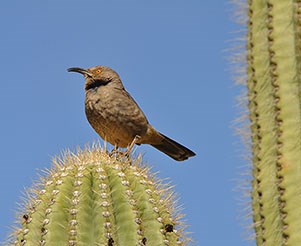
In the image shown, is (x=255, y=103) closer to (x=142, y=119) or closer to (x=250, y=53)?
(x=250, y=53)

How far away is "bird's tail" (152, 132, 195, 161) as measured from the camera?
310 inches

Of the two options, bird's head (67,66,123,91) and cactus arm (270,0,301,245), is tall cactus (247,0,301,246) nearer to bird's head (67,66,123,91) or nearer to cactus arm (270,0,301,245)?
cactus arm (270,0,301,245)

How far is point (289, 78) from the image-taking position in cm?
241

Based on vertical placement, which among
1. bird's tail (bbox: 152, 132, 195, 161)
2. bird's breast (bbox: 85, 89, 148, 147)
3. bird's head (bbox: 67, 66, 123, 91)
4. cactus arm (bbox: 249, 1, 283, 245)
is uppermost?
bird's tail (bbox: 152, 132, 195, 161)

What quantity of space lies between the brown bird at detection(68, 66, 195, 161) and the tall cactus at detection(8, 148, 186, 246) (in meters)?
2.38

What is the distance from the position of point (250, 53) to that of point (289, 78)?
244 mm

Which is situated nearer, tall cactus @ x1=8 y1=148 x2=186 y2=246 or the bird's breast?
tall cactus @ x1=8 y1=148 x2=186 y2=246

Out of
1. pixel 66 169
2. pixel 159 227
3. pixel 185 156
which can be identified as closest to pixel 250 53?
pixel 159 227

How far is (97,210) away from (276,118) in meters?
1.23

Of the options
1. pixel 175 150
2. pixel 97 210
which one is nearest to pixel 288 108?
pixel 97 210

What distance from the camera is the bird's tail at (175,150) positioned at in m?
7.88

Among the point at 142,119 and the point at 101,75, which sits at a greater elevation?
the point at 101,75

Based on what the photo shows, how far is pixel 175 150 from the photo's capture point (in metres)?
7.92

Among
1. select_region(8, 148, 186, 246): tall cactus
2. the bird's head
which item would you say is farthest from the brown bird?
select_region(8, 148, 186, 246): tall cactus
